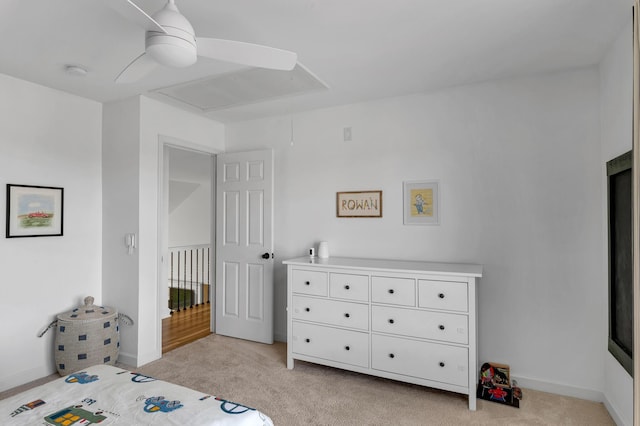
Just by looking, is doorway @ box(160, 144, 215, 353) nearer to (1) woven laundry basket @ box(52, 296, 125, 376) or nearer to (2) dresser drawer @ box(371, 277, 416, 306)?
(1) woven laundry basket @ box(52, 296, 125, 376)

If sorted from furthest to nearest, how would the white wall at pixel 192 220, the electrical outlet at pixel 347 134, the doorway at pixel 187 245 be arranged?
the white wall at pixel 192 220 → the doorway at pixel 187 245 → the electrical outlet at pixel 347 134

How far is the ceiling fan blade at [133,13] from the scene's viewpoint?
1257 millimetres

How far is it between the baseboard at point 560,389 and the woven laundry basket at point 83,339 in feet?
11.6

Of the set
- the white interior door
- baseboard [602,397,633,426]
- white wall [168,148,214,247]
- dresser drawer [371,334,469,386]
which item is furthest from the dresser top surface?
white wall [168,148,214,247]

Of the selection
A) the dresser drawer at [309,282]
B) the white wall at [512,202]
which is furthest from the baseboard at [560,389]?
the dresser drawer at [309,282]

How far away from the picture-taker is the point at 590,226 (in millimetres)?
2680

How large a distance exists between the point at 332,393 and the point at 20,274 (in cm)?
279

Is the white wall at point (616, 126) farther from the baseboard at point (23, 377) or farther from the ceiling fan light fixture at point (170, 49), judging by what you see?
the baseboard at point (23, 377)

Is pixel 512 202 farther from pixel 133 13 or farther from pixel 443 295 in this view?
pixel 133 13

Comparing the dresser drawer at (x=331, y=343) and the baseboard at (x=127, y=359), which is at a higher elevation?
the dresser drawer at (x=331, y=343)

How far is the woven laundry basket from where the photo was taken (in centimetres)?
298

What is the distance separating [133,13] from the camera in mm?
1329

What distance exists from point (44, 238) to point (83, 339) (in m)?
0.97

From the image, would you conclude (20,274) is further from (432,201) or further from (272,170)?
(432,201)
